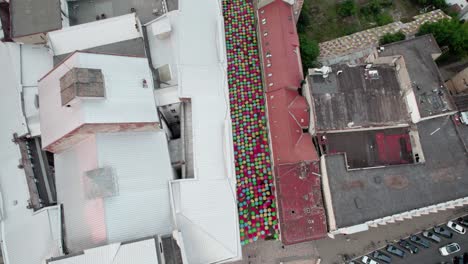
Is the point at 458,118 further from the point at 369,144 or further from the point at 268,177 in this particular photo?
the point at 268,177

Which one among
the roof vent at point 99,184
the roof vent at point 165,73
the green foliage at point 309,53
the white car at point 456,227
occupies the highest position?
the green foliage at point 309,53

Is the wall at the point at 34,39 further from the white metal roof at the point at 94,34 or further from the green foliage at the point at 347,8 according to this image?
the green foliage at the point at 347,8

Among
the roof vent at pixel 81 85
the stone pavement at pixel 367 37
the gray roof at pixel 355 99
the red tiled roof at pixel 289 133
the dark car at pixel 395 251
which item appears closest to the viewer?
the roof vent at pixel 81 85

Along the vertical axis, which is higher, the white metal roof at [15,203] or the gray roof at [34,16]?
the gray roof at [34,16]

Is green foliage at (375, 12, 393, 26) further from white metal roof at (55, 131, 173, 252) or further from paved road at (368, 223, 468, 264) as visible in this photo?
white metal roof at (55, 131, 173, 252)

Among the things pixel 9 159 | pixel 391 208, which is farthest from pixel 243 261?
pixel 9 159

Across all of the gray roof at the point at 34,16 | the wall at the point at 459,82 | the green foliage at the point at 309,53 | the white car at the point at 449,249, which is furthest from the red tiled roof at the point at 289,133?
the gray roof at the point at 34,16

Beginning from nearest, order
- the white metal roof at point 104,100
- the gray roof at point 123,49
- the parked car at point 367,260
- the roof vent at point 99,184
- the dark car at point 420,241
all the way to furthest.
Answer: the roof vent at point 99,184
the white metal roof at point 104,100
the gray roof at point 123,49
the parked car at point 367,260
the dark car at point 420,241
